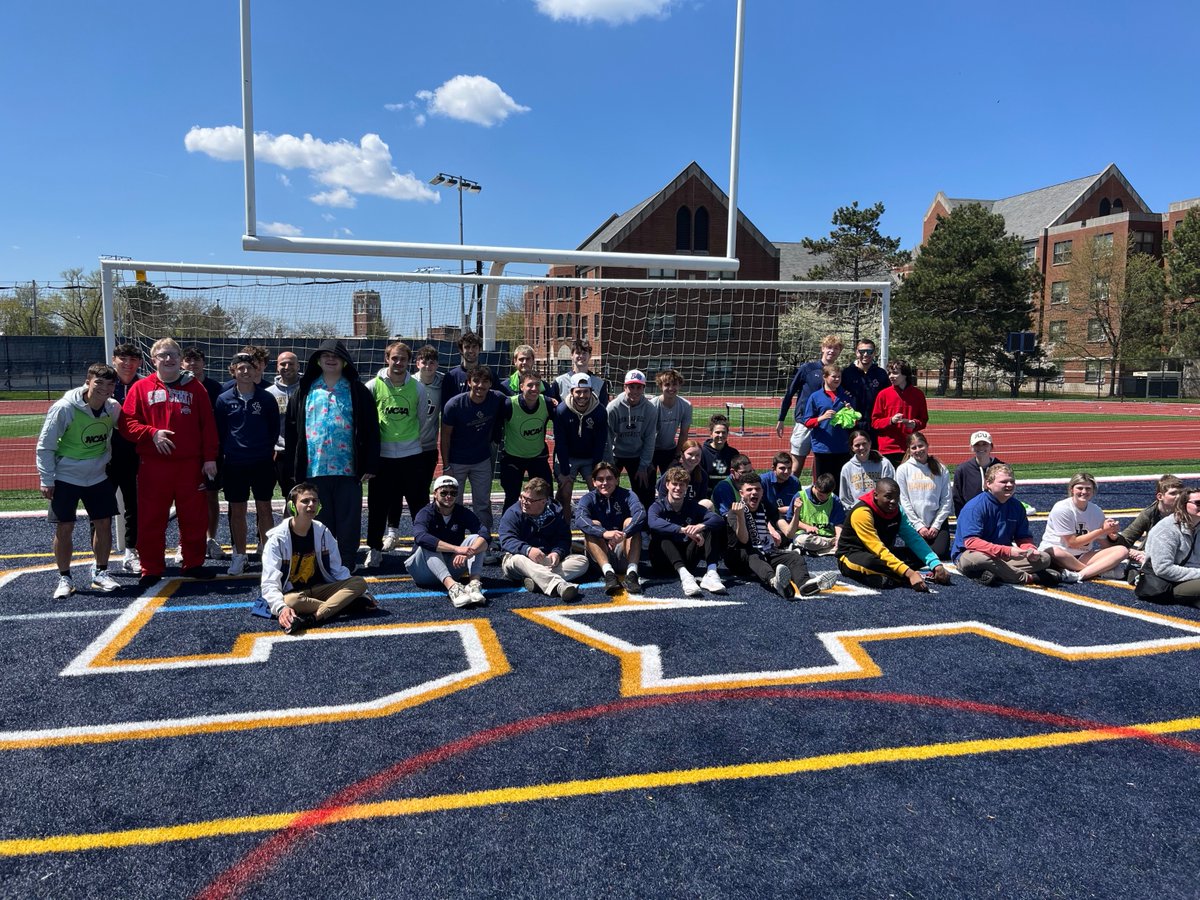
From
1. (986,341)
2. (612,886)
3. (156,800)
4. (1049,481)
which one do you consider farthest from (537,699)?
(986,341)

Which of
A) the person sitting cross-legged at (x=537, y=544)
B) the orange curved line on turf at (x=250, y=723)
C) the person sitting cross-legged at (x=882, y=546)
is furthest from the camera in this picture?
the person sitting cross-legged at (x=882, y=546)

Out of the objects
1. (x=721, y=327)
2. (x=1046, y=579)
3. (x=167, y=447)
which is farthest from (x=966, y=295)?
(x=167, y=447)

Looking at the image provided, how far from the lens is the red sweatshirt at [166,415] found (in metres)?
5.81

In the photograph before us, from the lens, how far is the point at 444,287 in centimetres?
862

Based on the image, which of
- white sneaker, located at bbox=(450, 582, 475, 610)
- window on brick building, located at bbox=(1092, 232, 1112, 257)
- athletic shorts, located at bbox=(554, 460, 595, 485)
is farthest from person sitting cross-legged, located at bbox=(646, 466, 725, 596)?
window on brick building, located at bbox=(1092, 232, 1112, 257)

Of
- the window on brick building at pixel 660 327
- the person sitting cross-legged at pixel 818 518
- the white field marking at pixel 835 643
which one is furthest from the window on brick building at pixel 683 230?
the white field marking at pixel 835 643

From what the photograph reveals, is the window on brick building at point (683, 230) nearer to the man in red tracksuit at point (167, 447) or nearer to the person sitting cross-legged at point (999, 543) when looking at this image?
the person sitting cross-legged at point (999, 543)

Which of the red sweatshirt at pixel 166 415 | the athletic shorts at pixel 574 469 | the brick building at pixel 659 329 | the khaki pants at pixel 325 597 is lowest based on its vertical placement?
the khaki pants at pixel 325 597

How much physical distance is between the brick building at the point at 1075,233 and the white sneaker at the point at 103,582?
46.8 metres

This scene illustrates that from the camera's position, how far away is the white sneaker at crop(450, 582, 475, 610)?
558 centimetres

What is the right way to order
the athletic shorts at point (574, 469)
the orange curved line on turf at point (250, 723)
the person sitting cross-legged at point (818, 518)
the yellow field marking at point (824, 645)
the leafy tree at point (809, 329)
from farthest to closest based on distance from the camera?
the leafy tree at point (809, 329), the person sitting cross-legged at point (818, 518), the athletic shorts at point (574, 469), the yellow field marking at point (824, 645), the orange curved line on turf at point (250, 723)

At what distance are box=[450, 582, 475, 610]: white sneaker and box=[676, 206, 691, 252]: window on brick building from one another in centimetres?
3785

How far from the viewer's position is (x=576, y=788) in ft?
10.6

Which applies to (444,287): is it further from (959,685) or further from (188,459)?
(959,685)
